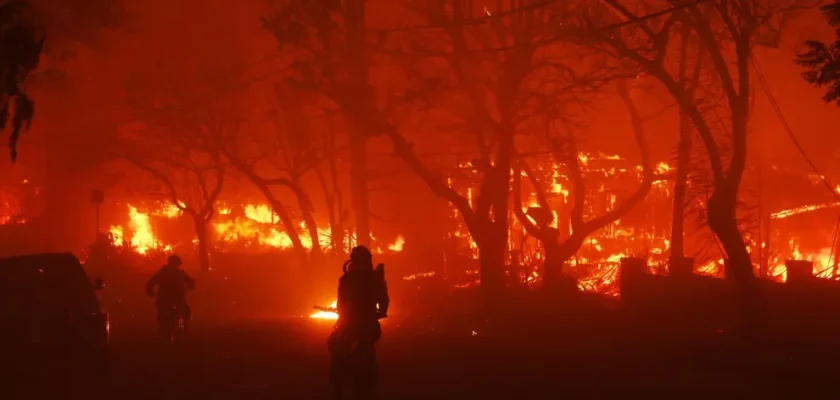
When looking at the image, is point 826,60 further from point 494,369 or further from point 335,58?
point 335,58

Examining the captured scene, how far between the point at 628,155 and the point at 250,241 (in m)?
24.7

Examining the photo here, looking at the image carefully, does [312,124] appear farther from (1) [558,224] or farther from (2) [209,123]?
(1) [558,224]

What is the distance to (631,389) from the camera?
11422mm

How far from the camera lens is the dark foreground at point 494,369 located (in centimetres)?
1139

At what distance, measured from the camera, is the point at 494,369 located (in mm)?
13219

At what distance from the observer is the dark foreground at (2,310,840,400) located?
1139 cm

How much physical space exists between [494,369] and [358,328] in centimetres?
431

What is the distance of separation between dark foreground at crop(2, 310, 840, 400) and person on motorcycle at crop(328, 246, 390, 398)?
1763 mm

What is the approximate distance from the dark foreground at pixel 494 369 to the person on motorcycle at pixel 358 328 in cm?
176

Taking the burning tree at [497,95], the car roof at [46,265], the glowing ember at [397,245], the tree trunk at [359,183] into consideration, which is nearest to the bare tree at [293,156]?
the tree trunk at [359,183]

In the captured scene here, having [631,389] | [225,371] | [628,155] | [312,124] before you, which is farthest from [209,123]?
[631,389]

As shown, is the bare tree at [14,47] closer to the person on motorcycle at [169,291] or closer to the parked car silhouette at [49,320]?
the person on motorcycle at [169,291]

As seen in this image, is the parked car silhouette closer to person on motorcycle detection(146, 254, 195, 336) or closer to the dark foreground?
the dark foreground

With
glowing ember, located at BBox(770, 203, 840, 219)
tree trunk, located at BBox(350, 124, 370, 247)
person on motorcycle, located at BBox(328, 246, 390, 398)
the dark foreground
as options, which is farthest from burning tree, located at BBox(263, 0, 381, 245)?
glowing ember, located at BBox(770, 203, 840, 219)
